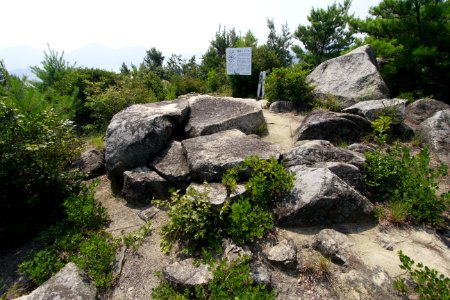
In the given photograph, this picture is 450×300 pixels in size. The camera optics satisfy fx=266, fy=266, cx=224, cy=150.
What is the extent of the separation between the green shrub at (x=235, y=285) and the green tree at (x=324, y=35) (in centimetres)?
1437

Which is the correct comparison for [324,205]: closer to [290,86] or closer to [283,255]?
[283,255]

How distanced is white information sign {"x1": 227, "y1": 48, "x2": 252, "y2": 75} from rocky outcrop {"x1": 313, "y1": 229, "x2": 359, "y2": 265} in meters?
8.56

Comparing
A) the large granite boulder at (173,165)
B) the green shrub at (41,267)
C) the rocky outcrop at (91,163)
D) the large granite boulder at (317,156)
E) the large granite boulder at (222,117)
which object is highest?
the large granite boulder at (222,117)

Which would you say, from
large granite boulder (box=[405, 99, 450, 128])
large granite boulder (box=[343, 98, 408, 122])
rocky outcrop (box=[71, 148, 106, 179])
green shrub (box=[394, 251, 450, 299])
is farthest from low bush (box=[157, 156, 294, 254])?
large granite boulder (box=[405, 99, 450, 128])

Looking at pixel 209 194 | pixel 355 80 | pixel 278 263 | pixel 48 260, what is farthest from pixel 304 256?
pixel 355 80

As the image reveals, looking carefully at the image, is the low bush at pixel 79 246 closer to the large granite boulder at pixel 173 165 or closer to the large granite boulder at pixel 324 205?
the large granite boulder at pixel 173 165

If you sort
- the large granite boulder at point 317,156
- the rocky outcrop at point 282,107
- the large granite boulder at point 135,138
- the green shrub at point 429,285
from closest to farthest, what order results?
the green shrub at point 429,285, the large granite boulder at point 317,156, the large granite boulder at point 135,138, the rocky outcrop at point 282,107

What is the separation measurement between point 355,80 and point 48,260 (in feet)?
29.0

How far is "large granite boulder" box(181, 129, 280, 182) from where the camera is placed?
4.82 meters

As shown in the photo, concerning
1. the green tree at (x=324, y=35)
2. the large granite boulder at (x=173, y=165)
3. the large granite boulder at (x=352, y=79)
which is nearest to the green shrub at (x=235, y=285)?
the large granite boulder at (x=173, y=165)

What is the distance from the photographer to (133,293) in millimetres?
3576

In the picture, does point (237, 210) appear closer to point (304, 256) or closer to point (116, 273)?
point (304, 256)

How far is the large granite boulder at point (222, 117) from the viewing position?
6.45 meters

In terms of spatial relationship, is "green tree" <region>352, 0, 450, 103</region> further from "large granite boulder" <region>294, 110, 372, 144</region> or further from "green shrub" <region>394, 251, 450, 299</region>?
"green shrub" <region>394, 251, 450, 299</region>
